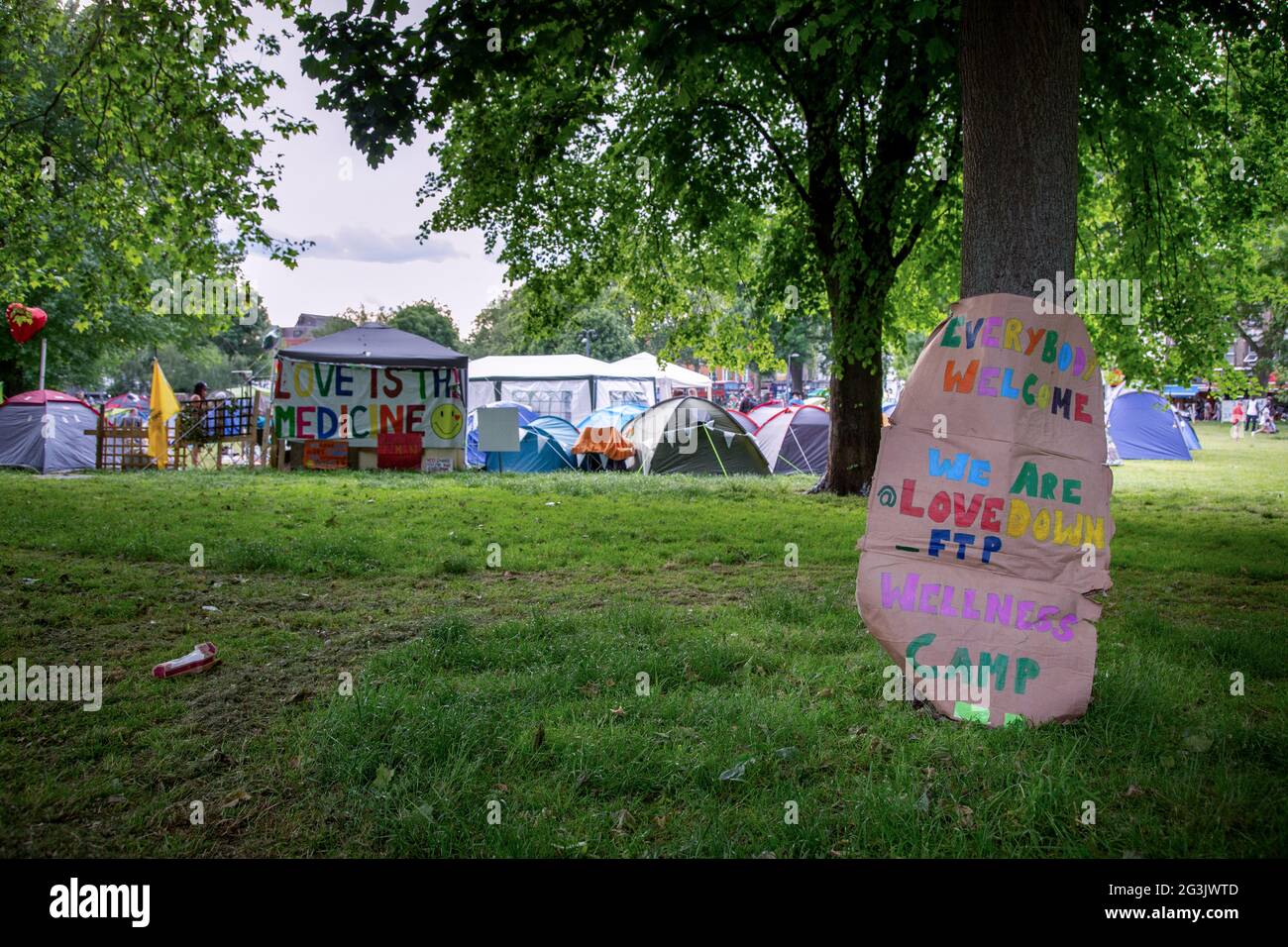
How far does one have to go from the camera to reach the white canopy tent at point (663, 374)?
29.2 m

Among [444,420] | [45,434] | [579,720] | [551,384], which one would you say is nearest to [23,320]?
[45,434]

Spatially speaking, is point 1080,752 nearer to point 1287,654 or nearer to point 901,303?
point 1287,654

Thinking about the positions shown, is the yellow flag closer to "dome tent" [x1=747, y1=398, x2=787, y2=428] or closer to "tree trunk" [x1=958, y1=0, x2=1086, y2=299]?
"dome tent" [x1=747, y1=398, x2=787, y2=428]

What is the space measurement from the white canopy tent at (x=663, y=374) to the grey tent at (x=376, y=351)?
8435mm

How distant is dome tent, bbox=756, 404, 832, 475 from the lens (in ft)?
66.4

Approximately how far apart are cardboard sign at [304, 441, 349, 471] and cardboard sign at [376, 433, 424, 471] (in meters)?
0.79

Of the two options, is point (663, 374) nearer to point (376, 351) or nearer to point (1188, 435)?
point (376, 351)

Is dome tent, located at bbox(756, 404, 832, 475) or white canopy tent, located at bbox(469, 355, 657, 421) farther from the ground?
white canopy tent, located at bbox(469, 355, 657, 421)

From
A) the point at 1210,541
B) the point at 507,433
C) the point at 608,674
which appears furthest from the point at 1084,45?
the point at 507,433

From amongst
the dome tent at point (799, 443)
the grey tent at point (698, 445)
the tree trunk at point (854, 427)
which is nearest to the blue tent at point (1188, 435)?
the dome tent at point (799, 443)

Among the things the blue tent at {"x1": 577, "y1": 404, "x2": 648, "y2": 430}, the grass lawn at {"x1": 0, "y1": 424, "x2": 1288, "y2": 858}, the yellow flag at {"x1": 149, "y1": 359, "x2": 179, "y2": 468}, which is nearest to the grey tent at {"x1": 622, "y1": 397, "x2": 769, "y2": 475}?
the blue tent at {"x1": 577, "y1": 404, "x2": 648, "y2": 430}

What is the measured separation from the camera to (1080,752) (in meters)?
3.64

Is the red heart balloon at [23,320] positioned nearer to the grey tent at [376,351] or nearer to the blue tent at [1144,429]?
the grey tent at [376,351]

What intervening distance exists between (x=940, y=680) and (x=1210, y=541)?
7819mm
